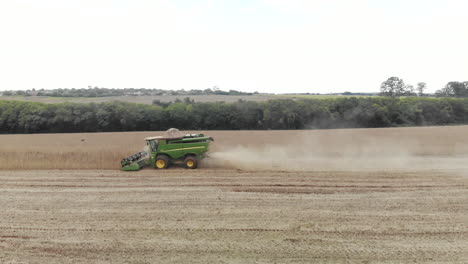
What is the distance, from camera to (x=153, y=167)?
17797 mm

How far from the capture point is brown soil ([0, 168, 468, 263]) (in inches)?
326

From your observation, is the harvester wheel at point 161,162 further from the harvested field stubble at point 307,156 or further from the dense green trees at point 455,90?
the dense green trees at point 455,90

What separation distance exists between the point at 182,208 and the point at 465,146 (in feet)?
67.3

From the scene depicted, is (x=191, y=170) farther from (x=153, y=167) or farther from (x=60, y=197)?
(x=60, y=197)

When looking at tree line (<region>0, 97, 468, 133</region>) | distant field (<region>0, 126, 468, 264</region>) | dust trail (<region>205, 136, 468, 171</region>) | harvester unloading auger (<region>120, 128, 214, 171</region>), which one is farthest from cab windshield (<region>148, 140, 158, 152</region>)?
tree line (<region>0, 97, 468, 133</region>)

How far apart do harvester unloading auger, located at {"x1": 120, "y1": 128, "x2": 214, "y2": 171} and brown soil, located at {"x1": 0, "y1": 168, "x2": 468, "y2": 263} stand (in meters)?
1.58

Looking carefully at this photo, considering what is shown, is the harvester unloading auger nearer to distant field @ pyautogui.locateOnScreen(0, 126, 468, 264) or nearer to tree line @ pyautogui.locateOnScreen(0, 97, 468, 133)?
distant field @ pyautogui.locateOnScreen(0, 126, 468, 264)

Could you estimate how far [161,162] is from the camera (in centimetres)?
1756

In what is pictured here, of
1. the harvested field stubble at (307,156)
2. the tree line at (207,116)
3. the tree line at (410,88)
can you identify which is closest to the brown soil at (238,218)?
the harvested field stubble at (307,156)

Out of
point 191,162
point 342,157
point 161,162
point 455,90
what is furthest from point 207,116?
point 455,90

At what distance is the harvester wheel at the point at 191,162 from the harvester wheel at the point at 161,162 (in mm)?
924

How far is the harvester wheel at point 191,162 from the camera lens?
17.4m

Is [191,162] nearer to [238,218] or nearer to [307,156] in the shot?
[307,156]

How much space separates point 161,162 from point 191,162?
150 centimetres
